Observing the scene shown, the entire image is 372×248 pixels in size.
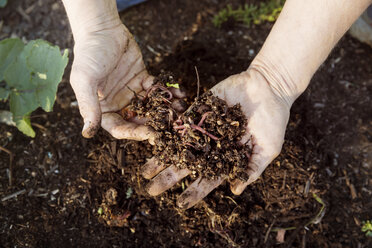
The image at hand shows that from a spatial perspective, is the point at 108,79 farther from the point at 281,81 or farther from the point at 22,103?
the point at 281,81

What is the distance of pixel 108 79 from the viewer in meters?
2.91

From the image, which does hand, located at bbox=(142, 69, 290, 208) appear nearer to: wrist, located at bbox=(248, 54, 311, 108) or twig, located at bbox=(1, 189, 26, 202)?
wrist, located at bbox=(248, 54, 311, 108)

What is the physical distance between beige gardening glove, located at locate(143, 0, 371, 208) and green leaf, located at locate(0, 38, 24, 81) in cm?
189

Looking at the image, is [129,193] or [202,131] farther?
[129,193]

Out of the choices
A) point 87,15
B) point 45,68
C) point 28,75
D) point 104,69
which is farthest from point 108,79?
point 28,75

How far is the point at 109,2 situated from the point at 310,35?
189cm

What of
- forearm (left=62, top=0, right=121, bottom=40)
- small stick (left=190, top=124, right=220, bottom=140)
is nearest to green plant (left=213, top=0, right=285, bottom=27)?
forearm (left=62, top=0, right=121, bottom=40)

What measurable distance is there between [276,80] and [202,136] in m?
0.98

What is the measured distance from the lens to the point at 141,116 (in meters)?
2.79

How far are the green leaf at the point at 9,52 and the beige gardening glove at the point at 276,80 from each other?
74.5 inches

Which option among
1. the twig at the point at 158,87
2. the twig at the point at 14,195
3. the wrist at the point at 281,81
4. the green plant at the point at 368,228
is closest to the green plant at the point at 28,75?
the twig at the point at 14,195

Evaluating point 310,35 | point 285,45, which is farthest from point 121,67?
point 310,35

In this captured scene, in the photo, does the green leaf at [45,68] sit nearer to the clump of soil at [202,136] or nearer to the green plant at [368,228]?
the clump of soil at [202,136]

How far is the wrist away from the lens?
2.98 metres
